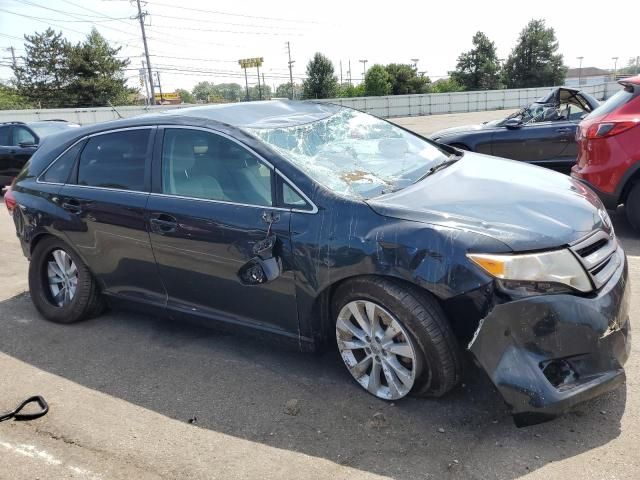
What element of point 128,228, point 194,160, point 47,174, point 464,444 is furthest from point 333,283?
point 47,174

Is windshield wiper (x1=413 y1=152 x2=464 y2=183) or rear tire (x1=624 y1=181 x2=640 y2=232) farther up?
windshield wiper (x1=413 y1=152 x2=464 y2=183)

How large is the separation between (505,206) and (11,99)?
53.1 m

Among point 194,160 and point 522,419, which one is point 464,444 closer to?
point 522,419

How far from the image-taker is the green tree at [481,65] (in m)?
62.4

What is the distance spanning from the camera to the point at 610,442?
103 inches

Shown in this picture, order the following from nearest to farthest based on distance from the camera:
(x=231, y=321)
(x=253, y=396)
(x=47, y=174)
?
1. (x=253, y=396)
2. (x=231, y=321)
3. (x=47, y=174)

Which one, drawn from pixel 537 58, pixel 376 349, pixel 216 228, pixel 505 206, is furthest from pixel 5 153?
pixel 537 58

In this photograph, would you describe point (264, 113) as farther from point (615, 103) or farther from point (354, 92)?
point (354, 92)

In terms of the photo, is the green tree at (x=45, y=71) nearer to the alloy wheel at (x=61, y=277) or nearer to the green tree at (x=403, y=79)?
the green tree at (x=403, y=79)

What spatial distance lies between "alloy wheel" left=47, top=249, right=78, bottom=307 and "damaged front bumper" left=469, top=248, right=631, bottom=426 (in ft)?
11.0

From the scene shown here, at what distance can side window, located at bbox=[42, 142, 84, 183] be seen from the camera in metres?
4.43

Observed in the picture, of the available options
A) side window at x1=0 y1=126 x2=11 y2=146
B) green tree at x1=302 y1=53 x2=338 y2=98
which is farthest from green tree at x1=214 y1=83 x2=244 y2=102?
side window at x1=0 y1=126 x2=11 y2=146

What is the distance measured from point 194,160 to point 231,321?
3.54 feet

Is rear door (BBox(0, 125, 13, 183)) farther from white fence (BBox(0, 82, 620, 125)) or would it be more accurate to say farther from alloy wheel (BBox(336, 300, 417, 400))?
white fence (BBox(0, 82, 620, 125))
